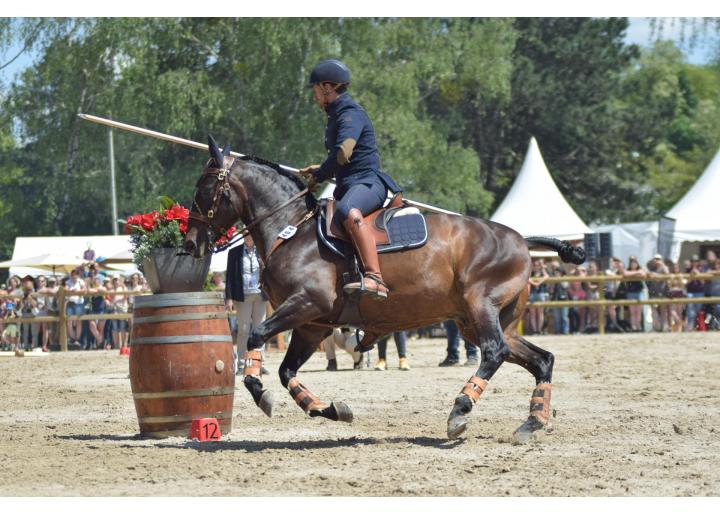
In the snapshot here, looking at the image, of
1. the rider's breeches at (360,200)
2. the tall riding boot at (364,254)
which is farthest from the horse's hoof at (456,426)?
the rider's breeches at (360,200)

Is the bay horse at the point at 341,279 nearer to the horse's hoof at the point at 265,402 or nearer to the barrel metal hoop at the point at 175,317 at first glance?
the horse's hoof at the point at 265,402

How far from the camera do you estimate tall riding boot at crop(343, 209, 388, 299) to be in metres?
9.88

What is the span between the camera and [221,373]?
10414 millimetres

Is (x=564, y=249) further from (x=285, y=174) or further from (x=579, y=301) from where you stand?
(x=579, y=301)

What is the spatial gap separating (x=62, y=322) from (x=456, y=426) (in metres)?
19.0

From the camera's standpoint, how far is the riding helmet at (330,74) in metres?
10.2

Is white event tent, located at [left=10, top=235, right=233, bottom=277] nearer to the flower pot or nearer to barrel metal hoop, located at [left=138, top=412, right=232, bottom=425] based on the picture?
the flower pot

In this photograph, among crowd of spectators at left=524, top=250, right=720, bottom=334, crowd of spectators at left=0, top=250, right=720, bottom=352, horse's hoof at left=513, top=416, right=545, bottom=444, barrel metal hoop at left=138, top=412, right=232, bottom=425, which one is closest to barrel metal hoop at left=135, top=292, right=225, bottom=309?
barrel metal hoop at left=138, top=412, right=232, bottom=425

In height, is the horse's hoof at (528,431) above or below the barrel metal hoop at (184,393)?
below

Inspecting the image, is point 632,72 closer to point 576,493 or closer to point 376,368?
point 376,368

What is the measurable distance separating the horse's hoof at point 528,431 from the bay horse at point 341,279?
0.03ft

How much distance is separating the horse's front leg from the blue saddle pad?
0.53 m

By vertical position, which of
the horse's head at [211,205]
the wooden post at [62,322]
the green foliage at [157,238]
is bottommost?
the wooden post at [62,322]

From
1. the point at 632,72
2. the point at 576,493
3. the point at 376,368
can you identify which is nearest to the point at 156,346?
the point at 576,493
